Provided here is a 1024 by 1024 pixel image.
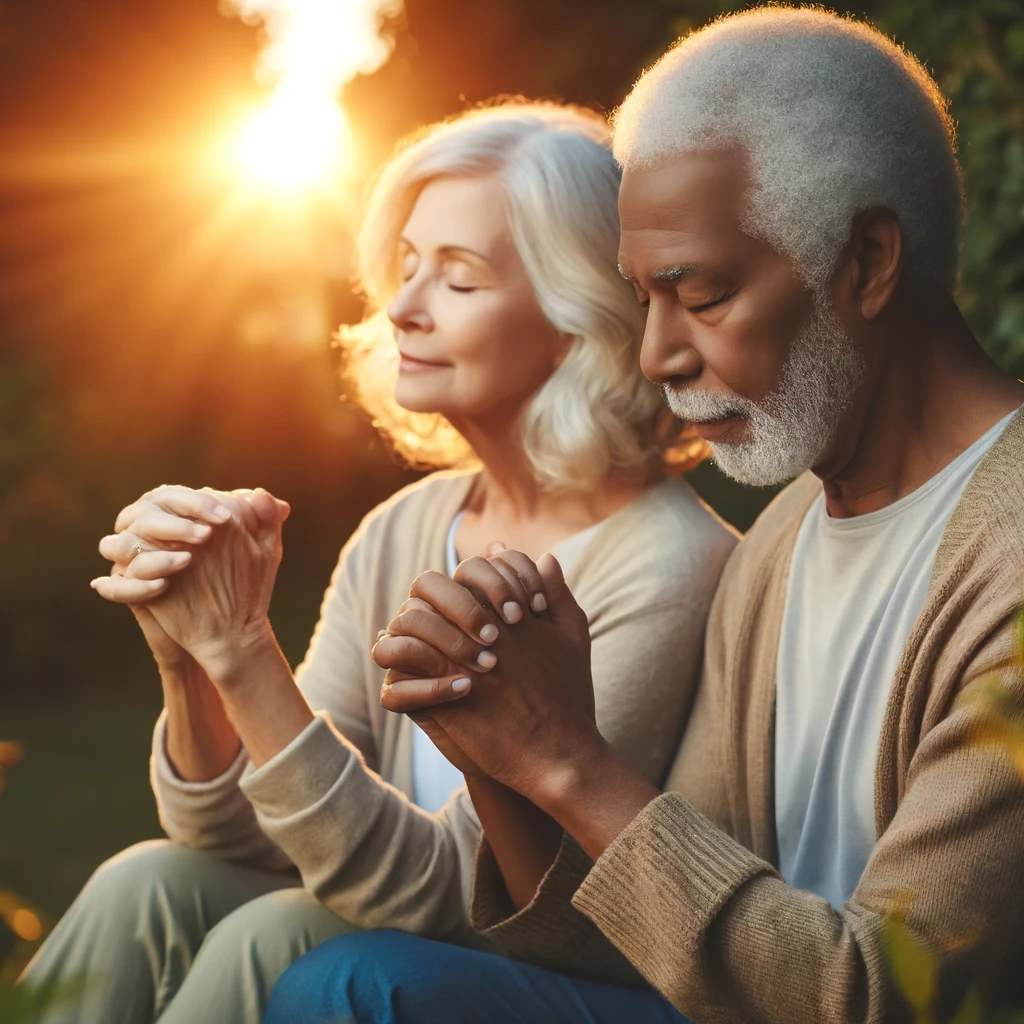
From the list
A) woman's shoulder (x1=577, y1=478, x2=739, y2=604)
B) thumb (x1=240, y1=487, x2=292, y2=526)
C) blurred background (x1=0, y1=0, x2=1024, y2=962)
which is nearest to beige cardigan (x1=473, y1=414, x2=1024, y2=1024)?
woman's shoulder (x1=577, y1=478, x2=739, y2=604)

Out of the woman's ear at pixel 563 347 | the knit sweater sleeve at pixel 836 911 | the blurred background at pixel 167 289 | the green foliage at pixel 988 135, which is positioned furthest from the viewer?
the blurred background at pixel 167 289

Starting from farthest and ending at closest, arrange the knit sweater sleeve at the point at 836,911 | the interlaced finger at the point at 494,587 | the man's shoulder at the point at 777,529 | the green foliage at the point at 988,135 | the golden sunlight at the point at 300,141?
the golden sunlight at the point at 300,141, the green foliage at the point at 988,135, the man's shoulder at the point at 777,529, the interlaced finger at the point at 494,587, the knit sweater sleeve at the point at 836,911

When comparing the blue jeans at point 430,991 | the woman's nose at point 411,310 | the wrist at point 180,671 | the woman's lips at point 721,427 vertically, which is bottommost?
the blue jeans at point 430,991

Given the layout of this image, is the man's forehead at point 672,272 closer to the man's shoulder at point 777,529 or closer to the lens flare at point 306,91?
the man's shoulder at point 777,529

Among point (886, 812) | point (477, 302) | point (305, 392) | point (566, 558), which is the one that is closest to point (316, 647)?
point (566, 558)

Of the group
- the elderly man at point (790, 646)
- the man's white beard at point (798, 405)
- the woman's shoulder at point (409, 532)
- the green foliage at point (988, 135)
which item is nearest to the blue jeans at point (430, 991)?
the elderly man at point (790, 646)

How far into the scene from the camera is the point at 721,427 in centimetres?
210

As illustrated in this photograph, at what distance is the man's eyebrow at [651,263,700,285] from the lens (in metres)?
1.98

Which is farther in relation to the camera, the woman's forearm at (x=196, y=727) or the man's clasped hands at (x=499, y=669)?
the woman's forearm at (x=196, y=727)

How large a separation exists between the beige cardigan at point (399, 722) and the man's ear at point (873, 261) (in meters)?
0.74

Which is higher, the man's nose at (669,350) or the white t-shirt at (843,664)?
the man's nose at (669,350)

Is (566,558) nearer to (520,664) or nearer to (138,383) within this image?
(520,664)

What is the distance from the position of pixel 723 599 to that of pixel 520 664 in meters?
0.72

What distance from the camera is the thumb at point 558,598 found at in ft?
6.57
